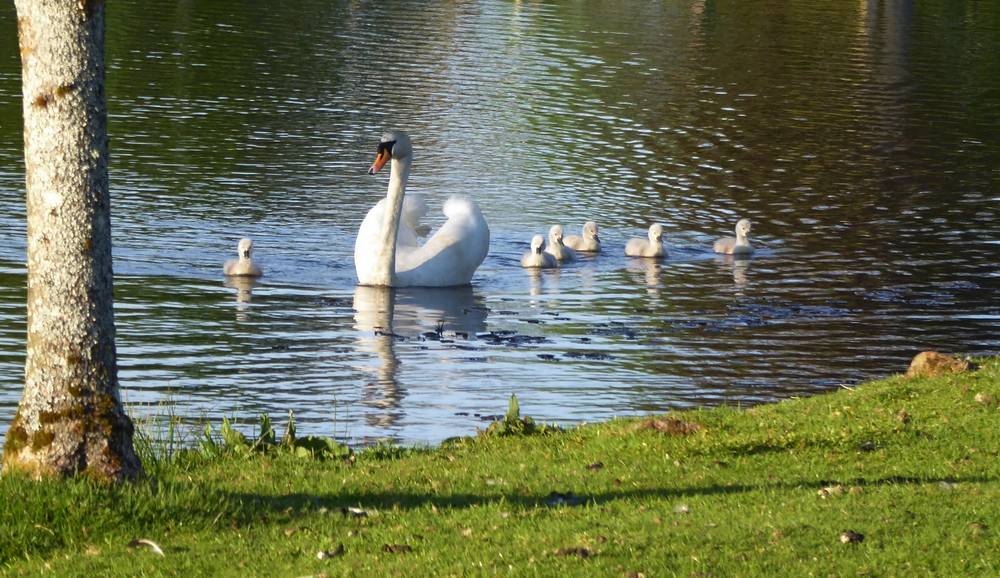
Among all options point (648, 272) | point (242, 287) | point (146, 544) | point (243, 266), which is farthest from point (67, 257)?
point (648, 272)

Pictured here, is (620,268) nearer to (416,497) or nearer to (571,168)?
(571,168)

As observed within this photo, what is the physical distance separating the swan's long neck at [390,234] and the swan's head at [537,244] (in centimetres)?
188

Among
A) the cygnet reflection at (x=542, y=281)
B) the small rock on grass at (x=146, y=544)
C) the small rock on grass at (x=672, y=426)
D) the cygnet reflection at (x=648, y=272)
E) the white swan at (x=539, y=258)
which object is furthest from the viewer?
the white swan at (x=539, y=258)

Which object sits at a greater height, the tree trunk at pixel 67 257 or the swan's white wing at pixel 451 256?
the tree trunk at pixel 67 257

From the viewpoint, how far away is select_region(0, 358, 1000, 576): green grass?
8.00 m

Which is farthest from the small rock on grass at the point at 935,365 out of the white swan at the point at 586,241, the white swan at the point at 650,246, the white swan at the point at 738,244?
the white swan at the point at 586,241

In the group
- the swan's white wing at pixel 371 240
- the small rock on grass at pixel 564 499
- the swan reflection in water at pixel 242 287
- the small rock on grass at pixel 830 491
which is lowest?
the swan reflection in water at pixel 242 287

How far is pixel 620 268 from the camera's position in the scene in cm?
2214

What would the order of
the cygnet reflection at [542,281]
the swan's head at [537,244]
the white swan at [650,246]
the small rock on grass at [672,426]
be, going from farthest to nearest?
the white swan at [650,246], the swan's head at [537,244], the cygnet reflection at [542,281], the small rock on grass at [672,426]

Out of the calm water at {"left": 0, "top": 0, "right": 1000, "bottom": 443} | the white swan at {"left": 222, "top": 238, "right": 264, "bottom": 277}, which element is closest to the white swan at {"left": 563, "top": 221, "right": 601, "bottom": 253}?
the calm water at {"left": 0, "top": 0, "right": 1000, "bottom": 443}

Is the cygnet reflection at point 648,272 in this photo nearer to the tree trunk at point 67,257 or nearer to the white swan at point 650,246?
the white swan at point 650,246

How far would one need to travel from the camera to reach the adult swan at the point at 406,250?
20438 mm

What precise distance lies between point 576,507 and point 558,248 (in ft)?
43.0

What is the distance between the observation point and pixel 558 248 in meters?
22.1
